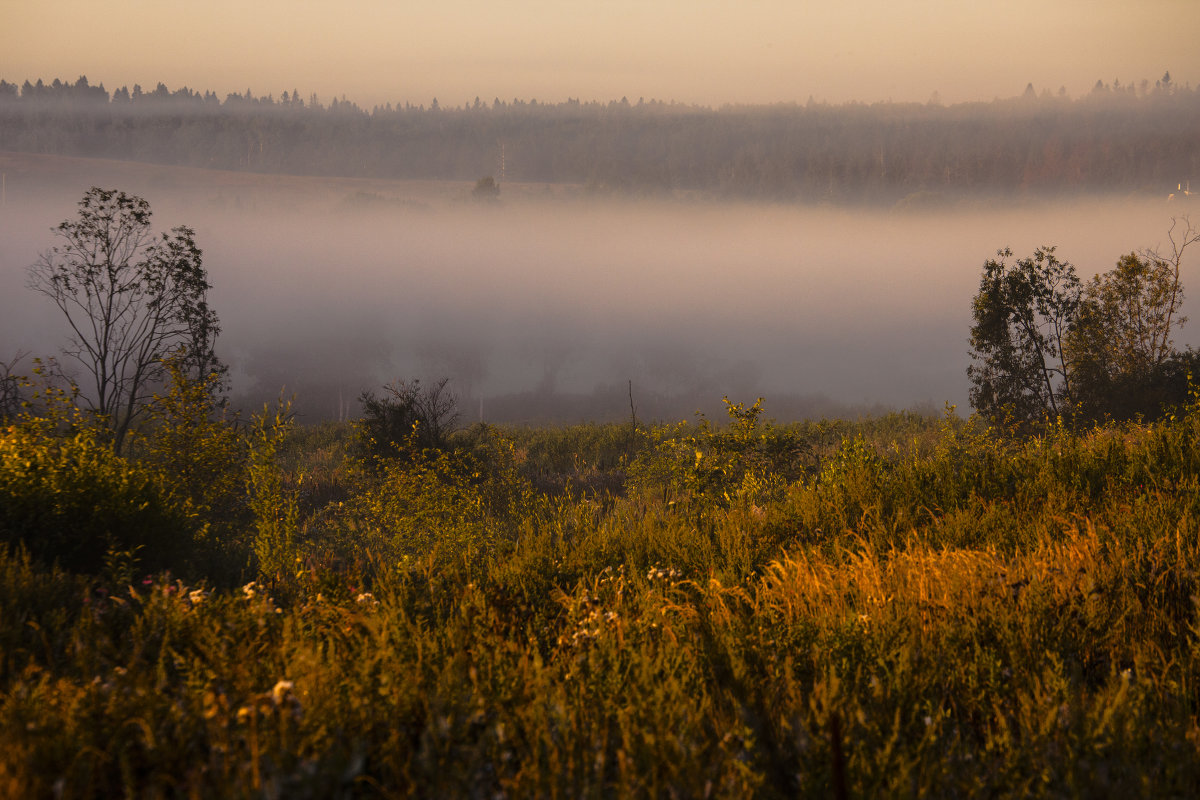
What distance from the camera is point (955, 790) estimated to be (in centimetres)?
274

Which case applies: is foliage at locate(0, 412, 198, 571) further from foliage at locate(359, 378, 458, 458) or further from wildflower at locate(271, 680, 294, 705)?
foliage at locate(359, 378, 458, 458)

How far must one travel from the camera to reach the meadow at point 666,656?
8.89 feet

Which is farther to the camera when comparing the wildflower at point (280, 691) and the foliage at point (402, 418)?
the foliage at point (402, 418)

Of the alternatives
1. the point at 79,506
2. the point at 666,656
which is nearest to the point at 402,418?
the point at 79,506

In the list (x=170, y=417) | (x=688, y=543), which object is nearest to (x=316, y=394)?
(x=170, y=417)

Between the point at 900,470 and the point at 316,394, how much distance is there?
13364cm

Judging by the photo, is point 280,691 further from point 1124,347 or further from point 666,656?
point 1124,347

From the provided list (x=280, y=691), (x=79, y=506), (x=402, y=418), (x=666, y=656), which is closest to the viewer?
(x=280, y=691)

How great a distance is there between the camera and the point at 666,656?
3742mm

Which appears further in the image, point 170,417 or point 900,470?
point 170,417

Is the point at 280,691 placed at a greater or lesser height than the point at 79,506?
greater

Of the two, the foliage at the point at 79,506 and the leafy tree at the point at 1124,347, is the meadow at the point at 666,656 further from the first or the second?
the leafy tree at the point at 1124,347

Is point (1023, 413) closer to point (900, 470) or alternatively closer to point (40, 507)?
point (900, 470)

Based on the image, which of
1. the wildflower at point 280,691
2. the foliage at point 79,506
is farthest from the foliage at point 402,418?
the wildflower at point 280,691
